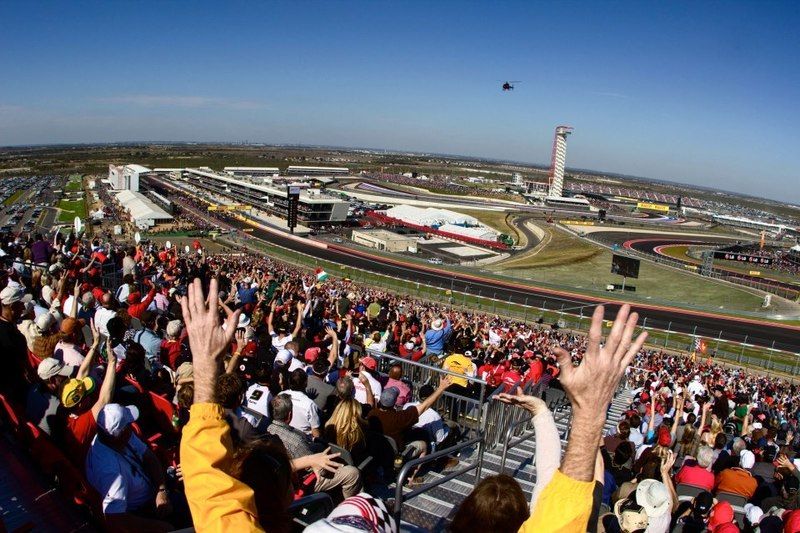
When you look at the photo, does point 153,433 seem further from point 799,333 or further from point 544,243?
point 544,243

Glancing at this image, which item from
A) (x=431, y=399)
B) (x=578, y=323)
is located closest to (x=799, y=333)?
(x=578, y=323)

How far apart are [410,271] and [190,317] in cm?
5438

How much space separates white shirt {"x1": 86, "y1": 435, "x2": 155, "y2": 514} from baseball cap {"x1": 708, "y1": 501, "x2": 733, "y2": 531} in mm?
5682

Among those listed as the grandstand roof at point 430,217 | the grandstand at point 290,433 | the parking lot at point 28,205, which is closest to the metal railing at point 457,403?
the grandstand at point 290,433

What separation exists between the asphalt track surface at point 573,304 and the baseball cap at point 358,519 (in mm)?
40035

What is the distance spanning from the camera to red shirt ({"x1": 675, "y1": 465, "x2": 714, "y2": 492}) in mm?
7301

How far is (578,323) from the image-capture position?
39000 mm

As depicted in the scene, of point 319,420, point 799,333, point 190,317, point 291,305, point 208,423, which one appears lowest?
point 799,333

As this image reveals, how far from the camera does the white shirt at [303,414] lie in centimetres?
637

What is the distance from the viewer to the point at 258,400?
259 inches

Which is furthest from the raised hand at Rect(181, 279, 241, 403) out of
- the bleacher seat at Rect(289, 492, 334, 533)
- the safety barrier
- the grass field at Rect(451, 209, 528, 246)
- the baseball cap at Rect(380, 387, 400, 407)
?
the grass field at Rect(451, 209, 528, 246)

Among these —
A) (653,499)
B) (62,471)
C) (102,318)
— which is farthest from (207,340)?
(102,318)

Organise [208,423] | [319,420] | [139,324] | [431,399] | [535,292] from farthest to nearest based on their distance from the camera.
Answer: [535,292] → [139,324] → [431,399] → [319,420] → [208,423]

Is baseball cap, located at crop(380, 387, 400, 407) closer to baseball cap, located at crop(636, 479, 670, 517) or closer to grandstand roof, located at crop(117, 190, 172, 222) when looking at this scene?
baseball cap, located at crop(636, 479, 670, 517)
